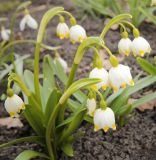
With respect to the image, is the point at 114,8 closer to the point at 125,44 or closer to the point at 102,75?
the point at 125,44

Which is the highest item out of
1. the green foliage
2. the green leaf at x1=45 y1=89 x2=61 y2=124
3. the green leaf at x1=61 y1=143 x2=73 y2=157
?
the green foliage

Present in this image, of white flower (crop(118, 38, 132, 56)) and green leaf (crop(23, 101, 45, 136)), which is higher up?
white flower (crop(118, 38, 132, 56))

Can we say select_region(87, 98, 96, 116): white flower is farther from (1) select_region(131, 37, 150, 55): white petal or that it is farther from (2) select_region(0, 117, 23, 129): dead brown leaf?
(2) select_region(0, 117, 23, 129): dead brown leaf

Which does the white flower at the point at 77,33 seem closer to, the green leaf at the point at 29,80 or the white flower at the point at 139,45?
the white flower at the point at 139,45

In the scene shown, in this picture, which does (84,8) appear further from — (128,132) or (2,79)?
(128,132)

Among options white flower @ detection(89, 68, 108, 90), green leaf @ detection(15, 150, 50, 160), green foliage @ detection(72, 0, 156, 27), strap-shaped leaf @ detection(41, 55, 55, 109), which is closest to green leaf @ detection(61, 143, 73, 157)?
green leaf @ detection(15, 150, 50, 160)
